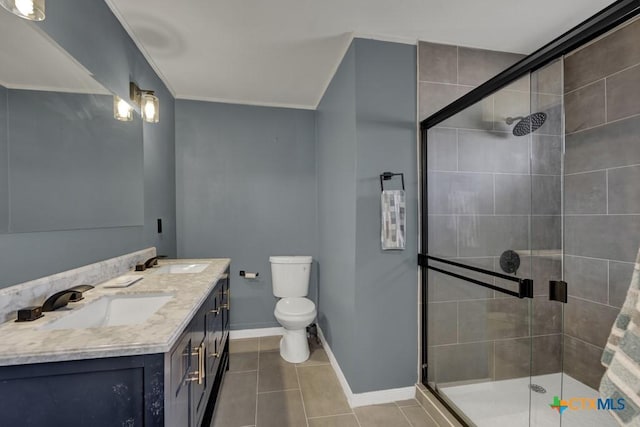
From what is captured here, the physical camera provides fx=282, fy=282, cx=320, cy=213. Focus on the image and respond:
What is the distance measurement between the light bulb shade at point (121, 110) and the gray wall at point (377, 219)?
1.46m

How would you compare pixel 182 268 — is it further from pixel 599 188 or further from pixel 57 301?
pixel 599 188

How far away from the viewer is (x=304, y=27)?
1.82 meters

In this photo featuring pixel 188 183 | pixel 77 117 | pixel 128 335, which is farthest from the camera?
pixel 188 183

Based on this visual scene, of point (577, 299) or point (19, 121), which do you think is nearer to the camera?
point (19, 121)

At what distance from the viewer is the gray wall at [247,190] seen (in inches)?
113

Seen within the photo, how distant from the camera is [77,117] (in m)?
1.38

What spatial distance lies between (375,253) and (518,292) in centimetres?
81

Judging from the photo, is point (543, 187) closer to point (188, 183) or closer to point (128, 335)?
point (128, 335)

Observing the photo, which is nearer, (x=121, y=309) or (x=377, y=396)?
(x=121, y=309)

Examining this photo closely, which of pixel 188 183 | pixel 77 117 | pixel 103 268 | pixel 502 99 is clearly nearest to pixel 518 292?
pixel 502 99

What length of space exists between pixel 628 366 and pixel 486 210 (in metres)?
1.11

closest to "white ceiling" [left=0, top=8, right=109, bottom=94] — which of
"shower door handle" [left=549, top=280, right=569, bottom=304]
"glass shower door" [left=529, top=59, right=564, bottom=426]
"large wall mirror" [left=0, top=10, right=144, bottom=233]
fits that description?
"large wall mirror" [left=0, top=10, right=144, bottom=233]

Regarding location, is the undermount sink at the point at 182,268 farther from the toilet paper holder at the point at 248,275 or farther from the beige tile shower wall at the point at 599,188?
the beige tile shower wall at the point at 599,188

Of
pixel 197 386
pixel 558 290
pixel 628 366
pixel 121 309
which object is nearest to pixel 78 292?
pixel 121 309
